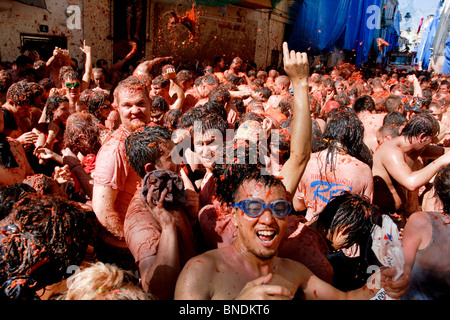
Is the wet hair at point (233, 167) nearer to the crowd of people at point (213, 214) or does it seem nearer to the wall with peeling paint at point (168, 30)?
the crowd of people at point (213, 214)

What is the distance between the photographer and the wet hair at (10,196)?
6.29 ft

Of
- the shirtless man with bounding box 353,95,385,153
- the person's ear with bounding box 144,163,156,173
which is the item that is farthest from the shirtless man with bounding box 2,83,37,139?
the shirtless man with bounding box 353,95,385,153

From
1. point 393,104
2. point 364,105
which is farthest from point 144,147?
point 393,104

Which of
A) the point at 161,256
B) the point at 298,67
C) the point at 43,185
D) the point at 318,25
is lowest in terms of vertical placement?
the point at 161,256

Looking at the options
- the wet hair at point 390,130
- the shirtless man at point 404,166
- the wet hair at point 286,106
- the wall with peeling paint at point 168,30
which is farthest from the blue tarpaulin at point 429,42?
the shirtless man at point 404,166

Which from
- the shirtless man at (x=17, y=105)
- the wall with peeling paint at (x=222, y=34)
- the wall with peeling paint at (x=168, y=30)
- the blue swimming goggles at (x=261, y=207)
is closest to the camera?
the blue swimming goggles at (x=261, y=207)

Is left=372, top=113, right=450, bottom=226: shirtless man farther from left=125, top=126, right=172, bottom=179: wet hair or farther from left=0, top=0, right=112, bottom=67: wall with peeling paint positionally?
left=0, top=0, right=112, bottom=67: wall with peeling paint

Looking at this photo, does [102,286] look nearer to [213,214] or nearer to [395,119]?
[213,214]

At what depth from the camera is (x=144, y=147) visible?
7.11 feet

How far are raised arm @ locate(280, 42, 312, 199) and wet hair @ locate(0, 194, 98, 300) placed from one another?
1.26m

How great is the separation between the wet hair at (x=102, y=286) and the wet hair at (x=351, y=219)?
1.31 m

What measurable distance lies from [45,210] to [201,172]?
1.75 m

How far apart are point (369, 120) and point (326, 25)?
12667 millimetres

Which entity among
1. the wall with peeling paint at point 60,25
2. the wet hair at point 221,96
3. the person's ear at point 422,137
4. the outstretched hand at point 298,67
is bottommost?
the person's ear at point 422,137
